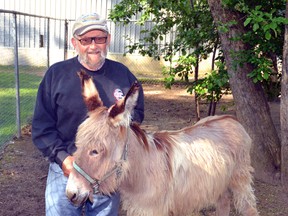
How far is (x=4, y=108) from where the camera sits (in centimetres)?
973

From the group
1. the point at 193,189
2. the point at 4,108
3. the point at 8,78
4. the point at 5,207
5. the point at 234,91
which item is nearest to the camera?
the point at 193,189

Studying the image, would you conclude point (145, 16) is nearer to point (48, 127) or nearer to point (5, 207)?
point (5, 207)

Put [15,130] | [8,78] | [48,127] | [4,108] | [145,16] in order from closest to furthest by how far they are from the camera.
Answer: [48,127]
[15,130]
[145,16]
[4,108]
[8,78]

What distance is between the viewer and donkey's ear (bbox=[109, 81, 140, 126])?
9.43 feet

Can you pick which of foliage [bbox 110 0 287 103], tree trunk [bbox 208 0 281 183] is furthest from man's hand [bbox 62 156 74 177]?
tree trunk [bbox 208 0 281 183]

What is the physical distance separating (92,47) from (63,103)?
1.45ft

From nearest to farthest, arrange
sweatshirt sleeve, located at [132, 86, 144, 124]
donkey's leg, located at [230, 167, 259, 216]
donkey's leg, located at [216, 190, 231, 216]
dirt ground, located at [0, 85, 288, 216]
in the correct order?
sweatshirt sleeve, located at [132, 86, 144, 124] → donkey's leg, located at [230, 167, 259, 216] → donkey's leg, located at [216, 190, 231, 216] → dirt ground, located at [0, 85, 288, 216]

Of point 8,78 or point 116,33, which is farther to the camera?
point 116,33

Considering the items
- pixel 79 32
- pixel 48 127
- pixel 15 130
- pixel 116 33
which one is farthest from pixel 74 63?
pixel 116 33

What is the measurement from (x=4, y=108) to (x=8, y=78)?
3472mm

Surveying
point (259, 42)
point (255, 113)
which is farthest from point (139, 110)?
point (255, 113)

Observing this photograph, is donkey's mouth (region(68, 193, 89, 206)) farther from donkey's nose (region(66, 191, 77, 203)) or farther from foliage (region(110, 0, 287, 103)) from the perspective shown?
foliage (region(110, 0, 287, 103))

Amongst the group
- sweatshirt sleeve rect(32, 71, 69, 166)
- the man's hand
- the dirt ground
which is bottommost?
the dirt ground

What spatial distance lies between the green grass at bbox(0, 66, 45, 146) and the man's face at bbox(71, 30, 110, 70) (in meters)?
4.54
